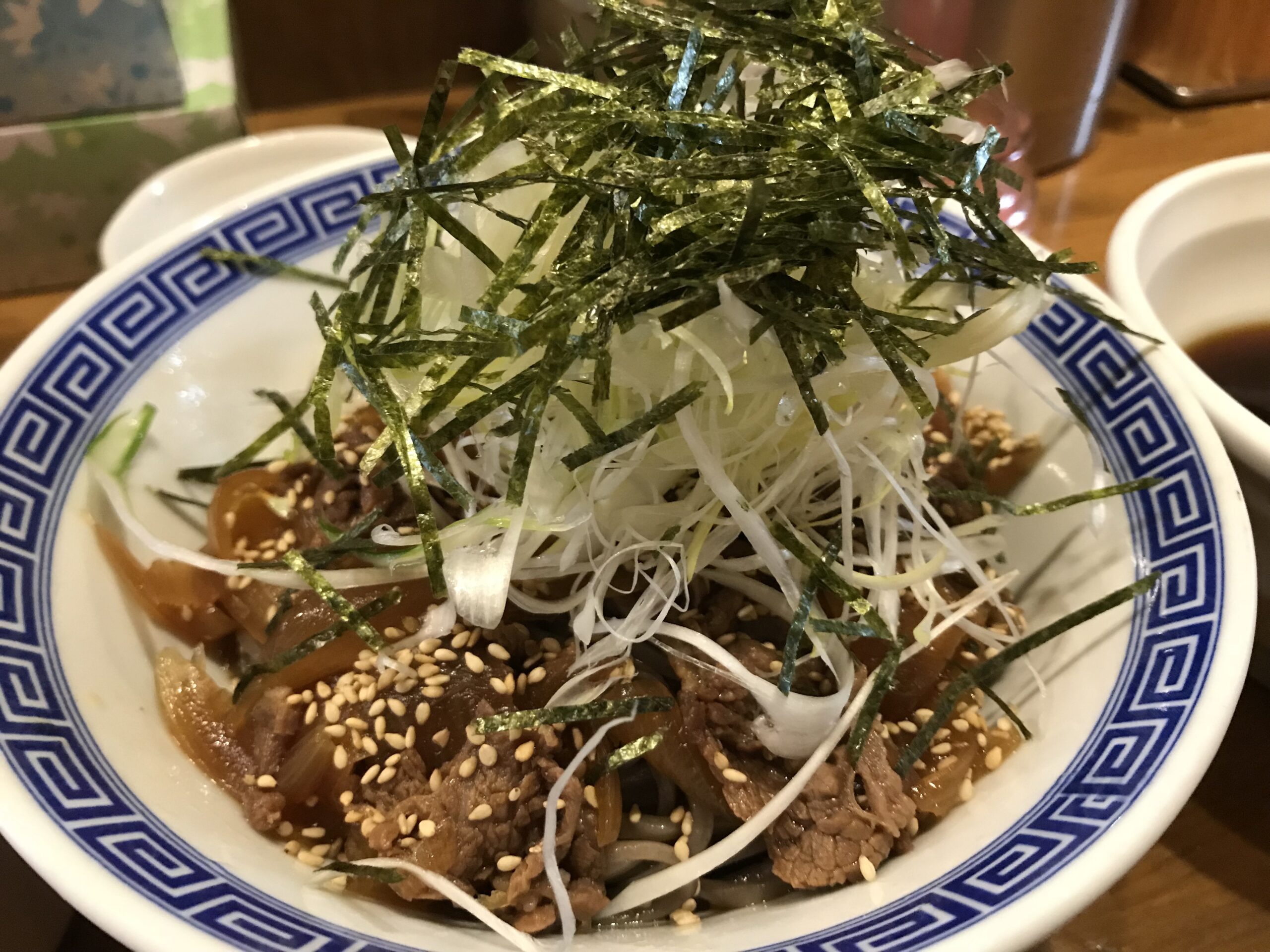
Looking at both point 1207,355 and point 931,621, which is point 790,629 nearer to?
point 931,621

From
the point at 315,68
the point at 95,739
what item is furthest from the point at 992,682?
the point at 315,68

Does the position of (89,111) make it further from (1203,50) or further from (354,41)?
(1203,50)

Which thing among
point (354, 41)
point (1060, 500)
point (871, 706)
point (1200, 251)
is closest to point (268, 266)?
point (871, 706)

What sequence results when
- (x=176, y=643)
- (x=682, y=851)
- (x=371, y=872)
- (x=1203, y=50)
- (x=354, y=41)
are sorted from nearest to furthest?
(x=371, y=872) < (x=682, y=851) < (x=176, y=643) < (x=1203, y=50) < (x=354, y=41)

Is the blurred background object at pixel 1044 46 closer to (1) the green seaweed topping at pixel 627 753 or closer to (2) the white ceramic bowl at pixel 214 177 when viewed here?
(2) the white ceramic bowl at pixel 214 177

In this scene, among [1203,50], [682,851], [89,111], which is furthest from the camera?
[1203,50]
